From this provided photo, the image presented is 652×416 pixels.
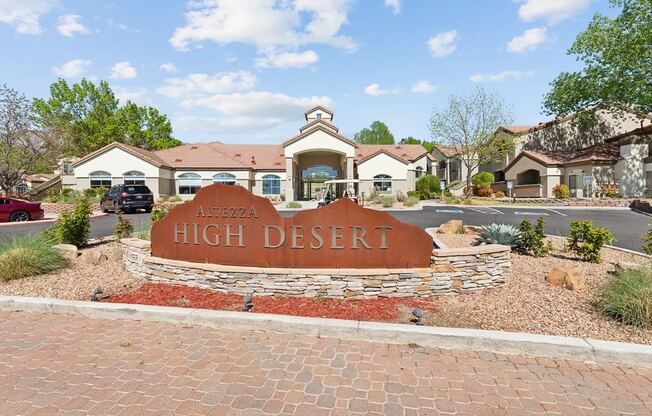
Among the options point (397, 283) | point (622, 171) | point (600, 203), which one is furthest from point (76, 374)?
point (622, 171)

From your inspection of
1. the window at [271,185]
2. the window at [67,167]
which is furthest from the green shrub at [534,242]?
the window at [67,167]

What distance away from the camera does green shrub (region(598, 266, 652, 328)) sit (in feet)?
14.2

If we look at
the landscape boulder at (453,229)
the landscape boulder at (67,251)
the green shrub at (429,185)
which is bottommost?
the landscape boulder at (67,251)

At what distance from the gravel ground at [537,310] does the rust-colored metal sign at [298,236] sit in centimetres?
111

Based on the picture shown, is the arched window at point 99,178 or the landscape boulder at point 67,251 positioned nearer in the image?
the landscape boulder at point 67,251

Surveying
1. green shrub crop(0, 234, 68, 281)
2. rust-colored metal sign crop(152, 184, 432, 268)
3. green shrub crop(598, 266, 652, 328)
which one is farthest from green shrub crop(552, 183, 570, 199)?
green shrub crop(0, 234, 68, 281)

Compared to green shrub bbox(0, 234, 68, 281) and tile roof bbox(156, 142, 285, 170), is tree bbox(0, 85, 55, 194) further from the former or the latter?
green shrub bbox(0, 234, 68, 281)

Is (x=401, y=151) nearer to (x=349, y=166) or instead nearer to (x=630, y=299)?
(x=349, y=166)

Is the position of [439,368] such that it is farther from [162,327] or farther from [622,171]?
[622,171]

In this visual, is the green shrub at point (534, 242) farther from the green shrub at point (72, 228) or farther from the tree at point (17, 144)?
the tree at point (17, 144)

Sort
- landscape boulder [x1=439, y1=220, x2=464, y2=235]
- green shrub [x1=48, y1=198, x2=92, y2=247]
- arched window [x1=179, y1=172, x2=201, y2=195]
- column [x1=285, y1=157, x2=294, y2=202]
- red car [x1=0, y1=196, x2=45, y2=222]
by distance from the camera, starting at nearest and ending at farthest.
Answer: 1. green shrub [x1=48, y1=198, x2=92, y2=247]
2. landscape boulder [x1=439, y1=220, x2=464, y2=235]
3. red car [x1=0, y1=196, x2=45, y2=222]
4. column [x1=285, y1=157, x2=294, y2=202]
5. arched window [x1=179, y1=172, x2=201, y2=195]

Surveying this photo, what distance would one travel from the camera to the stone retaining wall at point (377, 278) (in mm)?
5918

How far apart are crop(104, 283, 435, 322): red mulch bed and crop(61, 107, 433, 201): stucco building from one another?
24436 millimetres

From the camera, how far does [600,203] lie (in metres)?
24.4
